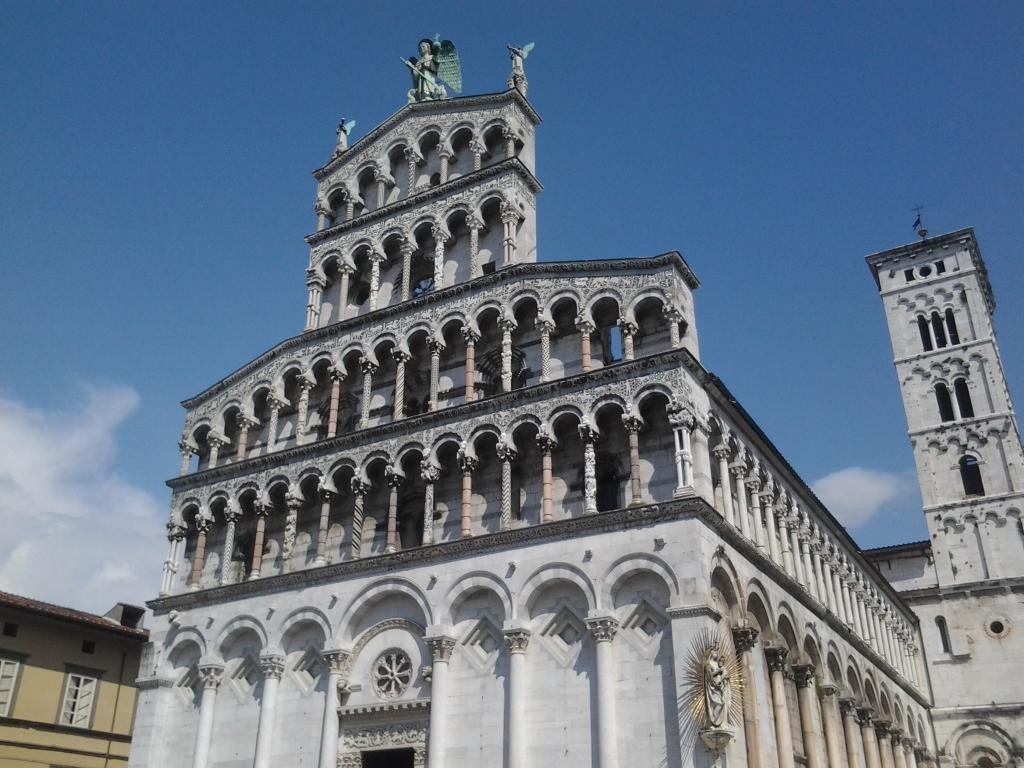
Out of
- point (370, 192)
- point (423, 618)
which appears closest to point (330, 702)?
point (423, 618)

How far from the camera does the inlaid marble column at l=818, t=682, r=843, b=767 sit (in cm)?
2844

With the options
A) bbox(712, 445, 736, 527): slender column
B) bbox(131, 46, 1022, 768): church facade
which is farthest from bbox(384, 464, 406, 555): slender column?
bbox(712, 445, 736, 527): slender column

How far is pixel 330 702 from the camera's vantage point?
83.8 feet

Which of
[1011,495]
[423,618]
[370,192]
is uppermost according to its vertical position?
[370,192]

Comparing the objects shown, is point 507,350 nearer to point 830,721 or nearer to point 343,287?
point 343,287

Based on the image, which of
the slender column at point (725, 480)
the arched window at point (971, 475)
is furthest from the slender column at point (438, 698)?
the arched window at point (971, 475)

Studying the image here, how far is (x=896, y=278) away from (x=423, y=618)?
3812cm

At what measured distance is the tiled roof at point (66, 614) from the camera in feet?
97.7

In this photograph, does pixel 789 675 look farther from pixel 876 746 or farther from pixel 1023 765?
pixel 1023 765

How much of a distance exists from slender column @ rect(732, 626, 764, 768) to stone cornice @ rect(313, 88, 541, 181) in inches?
744

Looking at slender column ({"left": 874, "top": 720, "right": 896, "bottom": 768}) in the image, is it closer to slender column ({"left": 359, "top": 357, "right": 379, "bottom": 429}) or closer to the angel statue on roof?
slender column ({"left": 359, "top": 357, "right": 379, "bottom": 429})

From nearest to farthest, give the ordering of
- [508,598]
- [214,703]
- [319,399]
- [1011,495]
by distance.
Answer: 1. [508,598]
2. [214,703]
3. [319,399]
4. [1011,495]

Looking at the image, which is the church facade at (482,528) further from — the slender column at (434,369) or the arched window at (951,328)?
the arched window at (951,328)

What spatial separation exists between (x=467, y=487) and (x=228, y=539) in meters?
8.52
